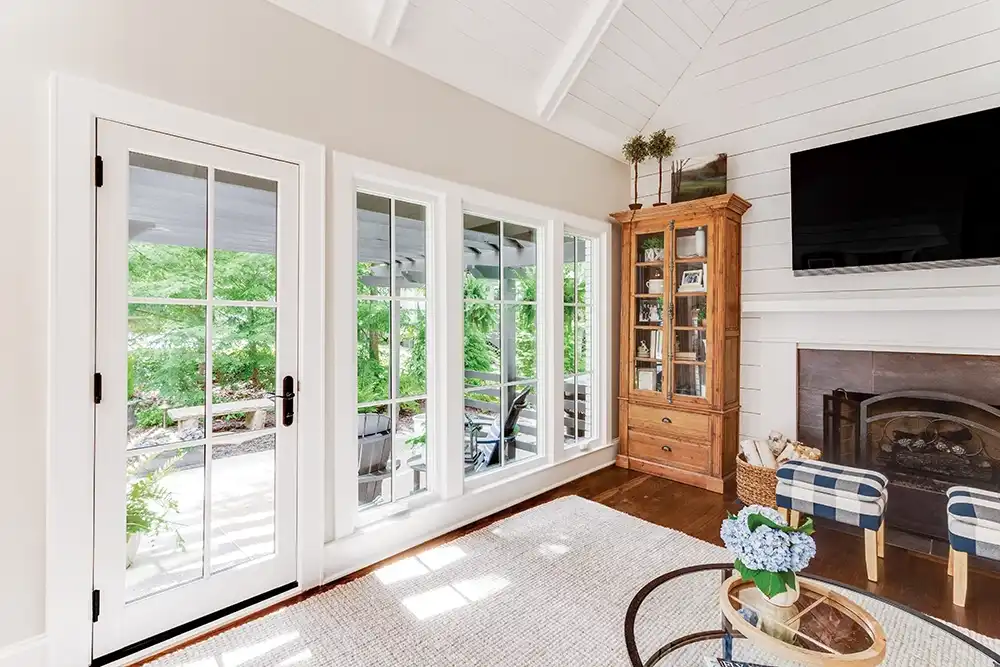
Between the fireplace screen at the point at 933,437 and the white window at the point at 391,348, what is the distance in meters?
2.88

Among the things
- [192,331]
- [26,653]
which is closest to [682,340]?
[192,331]

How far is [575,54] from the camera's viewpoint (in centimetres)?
323

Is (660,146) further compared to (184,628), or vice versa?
(660,146)

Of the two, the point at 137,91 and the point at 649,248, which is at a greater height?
the point at 137,91

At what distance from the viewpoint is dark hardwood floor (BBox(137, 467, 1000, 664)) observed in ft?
7.17

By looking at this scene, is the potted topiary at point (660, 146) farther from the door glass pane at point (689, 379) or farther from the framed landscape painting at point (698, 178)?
the door glass pane at point (689, 379)

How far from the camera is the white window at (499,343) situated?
322 cm

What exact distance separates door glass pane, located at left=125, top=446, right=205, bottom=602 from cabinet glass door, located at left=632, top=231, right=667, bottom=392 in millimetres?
3121

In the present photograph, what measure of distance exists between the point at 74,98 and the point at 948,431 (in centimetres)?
459

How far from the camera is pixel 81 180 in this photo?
5.74 feet

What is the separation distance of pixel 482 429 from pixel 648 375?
5.00 feet

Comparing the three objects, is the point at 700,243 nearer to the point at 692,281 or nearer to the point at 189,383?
the point at 692,281

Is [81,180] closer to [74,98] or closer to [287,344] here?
[74,98]

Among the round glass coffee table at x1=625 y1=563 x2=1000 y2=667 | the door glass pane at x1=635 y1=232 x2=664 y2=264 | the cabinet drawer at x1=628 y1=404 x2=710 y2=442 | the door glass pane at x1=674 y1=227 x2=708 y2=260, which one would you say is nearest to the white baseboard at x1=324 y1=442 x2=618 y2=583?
the cabinet drawer at x1=628 y1=404 x2=710 y2=442
